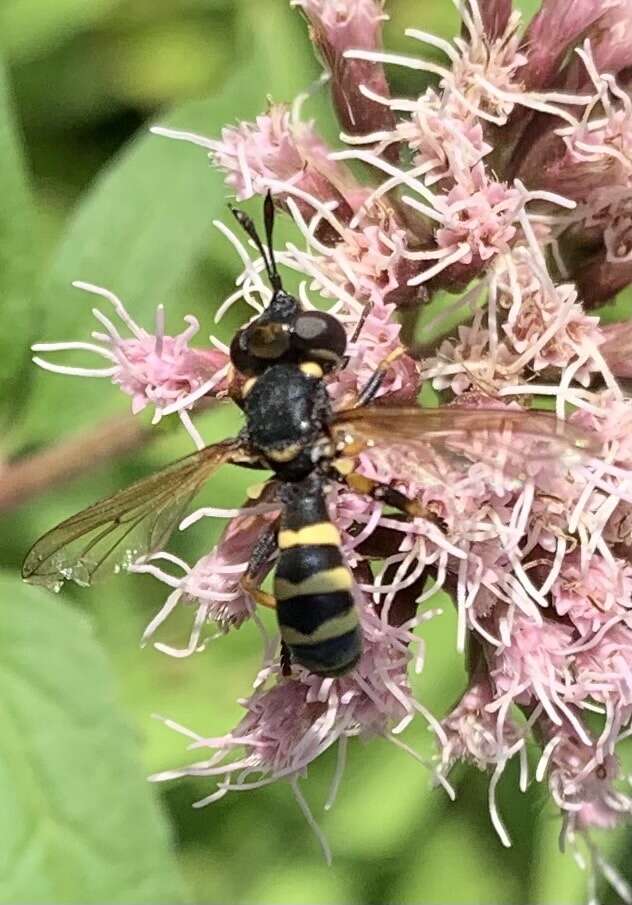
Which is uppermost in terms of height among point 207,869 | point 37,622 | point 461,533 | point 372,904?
point 461,533

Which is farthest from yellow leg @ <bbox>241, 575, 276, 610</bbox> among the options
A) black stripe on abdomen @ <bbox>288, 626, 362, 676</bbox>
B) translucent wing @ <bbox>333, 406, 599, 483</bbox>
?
translucent wing @ <bbox>333, 406, 599, 483</bbox>

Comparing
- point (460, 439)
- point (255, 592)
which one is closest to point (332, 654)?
point (255, 592)

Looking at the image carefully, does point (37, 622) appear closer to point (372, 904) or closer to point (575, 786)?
point (575, 786)

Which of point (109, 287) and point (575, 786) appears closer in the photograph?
point (575, 786)

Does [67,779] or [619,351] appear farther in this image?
[67,779]

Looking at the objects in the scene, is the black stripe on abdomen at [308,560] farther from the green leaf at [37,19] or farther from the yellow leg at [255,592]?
the green leaf at [37,19]

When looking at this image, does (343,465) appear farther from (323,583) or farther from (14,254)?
(14,254)

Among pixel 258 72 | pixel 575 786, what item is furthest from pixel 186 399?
pixel 258 72

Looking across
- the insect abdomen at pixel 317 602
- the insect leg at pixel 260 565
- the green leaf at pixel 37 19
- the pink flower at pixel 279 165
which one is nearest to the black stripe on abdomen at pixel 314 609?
the insect abdomen at pixel 317 602
